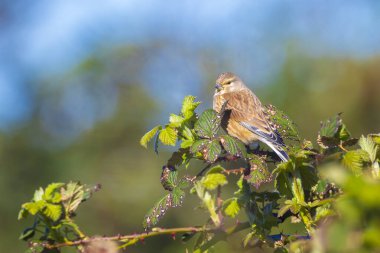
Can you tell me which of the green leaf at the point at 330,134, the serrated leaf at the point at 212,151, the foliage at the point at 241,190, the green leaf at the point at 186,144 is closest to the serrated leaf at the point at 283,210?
the foliage at the point at 241,190

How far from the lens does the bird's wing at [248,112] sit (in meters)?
4.78

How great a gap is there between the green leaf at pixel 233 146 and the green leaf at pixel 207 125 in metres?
0.05

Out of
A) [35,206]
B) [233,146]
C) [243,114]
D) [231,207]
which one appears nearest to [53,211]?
[35,206]

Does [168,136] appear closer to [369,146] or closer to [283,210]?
[283,210]

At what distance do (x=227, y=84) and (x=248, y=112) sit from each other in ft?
2.18

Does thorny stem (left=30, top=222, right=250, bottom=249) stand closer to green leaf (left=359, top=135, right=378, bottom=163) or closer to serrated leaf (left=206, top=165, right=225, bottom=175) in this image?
serrated leaf (left=206, top=165, right=225, bottom=175)

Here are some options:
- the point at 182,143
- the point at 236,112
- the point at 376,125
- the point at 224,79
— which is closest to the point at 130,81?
the point at 376,125

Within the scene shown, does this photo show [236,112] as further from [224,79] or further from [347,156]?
[347,156]

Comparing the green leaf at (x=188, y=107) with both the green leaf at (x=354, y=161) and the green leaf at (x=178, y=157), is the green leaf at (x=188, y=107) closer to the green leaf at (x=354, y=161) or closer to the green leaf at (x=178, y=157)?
the green leaf at (x=178, y=157)

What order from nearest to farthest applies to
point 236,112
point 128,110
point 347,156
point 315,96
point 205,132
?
point 347,156 → point 205,132 → point 236,112 → point 315,96 → point 128,110

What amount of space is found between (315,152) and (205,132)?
377mm

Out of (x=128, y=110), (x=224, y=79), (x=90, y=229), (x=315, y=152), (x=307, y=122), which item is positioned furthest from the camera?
(x=128, y=110)

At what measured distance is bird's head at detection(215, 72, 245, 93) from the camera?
561cm

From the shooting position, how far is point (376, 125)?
7.86 metres
